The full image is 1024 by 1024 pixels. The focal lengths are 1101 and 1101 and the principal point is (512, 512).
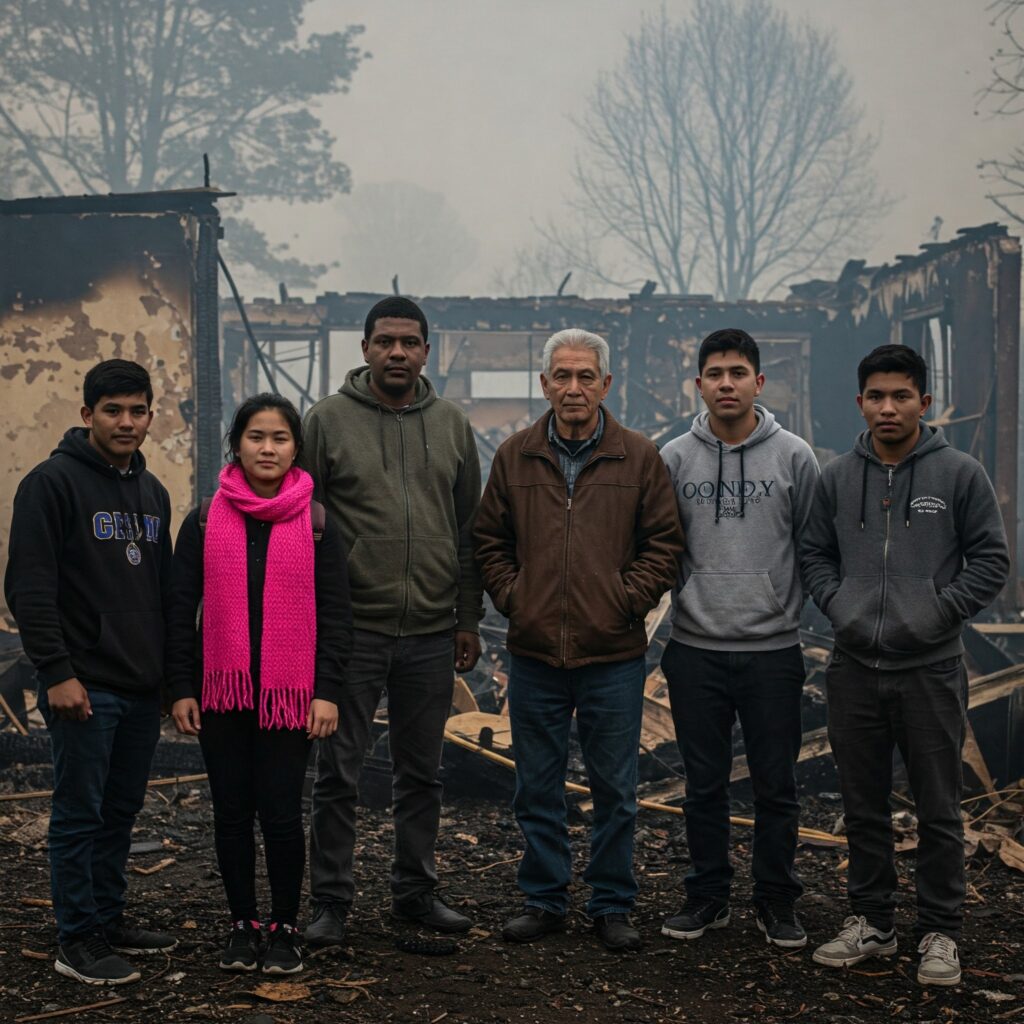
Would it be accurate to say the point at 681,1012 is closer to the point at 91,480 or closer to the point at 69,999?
the point at 69,999

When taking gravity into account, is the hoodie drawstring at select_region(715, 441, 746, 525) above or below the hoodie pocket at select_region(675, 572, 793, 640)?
above

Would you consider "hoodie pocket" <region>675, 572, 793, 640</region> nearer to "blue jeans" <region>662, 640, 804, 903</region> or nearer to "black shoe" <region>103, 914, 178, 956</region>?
"blue jeans" <region>662, 640, 804, 903</region>

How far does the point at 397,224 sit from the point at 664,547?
50.4 metres

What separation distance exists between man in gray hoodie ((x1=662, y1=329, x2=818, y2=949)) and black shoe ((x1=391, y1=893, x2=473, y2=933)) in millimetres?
772

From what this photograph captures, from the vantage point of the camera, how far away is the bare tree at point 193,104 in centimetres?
2753

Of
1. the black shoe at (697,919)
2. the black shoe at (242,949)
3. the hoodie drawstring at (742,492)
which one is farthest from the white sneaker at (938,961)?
the black shoe at (242,949)

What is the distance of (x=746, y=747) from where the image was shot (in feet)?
13.1

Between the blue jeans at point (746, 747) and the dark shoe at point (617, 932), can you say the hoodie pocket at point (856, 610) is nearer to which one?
the blue jeans at point (746, 747)

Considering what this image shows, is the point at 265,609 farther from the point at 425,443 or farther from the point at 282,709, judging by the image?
the point at 425,443

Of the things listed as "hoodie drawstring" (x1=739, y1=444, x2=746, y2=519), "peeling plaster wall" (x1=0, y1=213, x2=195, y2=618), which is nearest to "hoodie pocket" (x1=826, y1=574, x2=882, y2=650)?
"hoodie drawstring" (x1=739, y1=444, x2=746, y2=519)

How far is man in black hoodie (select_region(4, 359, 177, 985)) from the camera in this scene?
3424 mm

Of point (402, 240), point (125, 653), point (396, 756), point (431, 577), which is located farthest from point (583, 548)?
point (402, 240)

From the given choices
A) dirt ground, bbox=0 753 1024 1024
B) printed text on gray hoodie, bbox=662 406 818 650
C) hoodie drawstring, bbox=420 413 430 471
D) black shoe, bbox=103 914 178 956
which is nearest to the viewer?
dirt ground, bbox=0 753 1024 1024

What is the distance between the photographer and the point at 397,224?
5206cm
